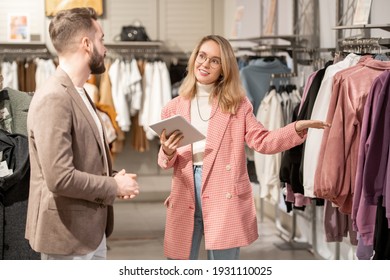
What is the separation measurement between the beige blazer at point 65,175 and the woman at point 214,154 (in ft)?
1.55

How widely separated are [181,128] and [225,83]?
336 mm

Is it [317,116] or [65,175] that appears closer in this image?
[65,175]

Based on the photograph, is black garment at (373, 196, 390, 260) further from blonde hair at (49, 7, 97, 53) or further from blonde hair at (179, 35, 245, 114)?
blonde hair at (49, 7, 97, 53)

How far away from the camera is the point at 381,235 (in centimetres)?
293

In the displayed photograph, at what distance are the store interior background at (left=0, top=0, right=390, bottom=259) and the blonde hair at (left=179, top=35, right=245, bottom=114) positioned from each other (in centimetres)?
71

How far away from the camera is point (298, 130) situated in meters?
2.91

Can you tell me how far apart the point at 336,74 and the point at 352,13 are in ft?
2.62

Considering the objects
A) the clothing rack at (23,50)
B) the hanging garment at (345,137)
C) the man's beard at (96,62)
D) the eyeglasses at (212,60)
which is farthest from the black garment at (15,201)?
the clothing rack at (23,50)

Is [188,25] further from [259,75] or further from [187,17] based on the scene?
[259,75]

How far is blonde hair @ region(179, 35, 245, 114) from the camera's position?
2.95 meters

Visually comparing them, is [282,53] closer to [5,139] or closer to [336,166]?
[336,166]

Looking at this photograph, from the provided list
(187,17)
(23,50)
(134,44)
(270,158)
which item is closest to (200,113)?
(187,17)

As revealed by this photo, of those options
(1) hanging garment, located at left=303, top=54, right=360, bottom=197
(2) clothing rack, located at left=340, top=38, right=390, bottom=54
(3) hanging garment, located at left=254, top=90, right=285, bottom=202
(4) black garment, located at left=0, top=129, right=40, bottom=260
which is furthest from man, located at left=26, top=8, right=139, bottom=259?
(3) hanging garment, located at left=254, top=90, right=285, bottom=202
